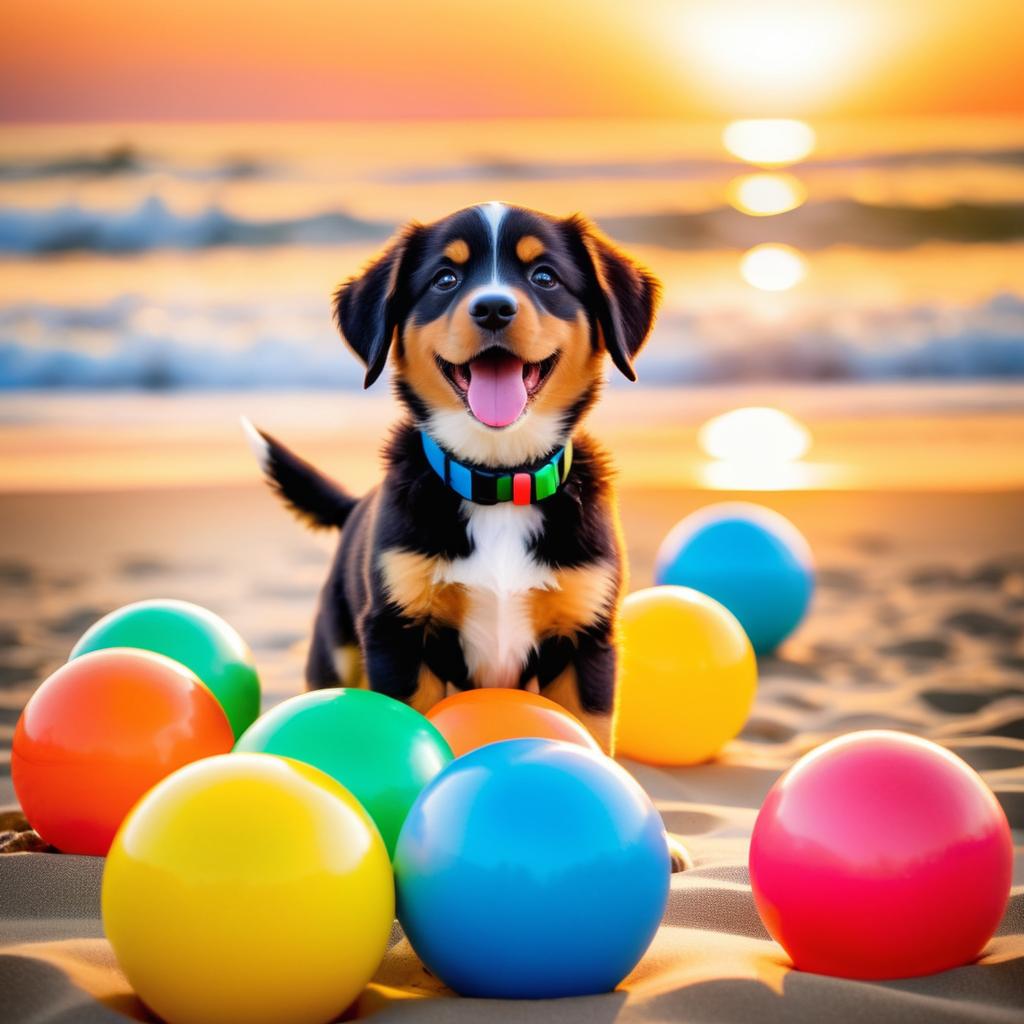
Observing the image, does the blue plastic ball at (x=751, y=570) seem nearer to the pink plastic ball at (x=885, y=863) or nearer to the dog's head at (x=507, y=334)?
the dog's head at (x=507, y=334)

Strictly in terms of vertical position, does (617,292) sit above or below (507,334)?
above

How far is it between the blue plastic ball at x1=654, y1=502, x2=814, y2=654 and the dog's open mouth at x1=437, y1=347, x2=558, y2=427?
86.5 inches

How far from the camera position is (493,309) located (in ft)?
11.5

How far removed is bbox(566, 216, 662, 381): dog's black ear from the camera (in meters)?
3.82

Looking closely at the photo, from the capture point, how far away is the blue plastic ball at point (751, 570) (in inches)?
224

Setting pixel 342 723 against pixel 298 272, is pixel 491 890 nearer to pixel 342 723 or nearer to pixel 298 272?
pixel 342 723

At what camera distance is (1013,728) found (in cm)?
472

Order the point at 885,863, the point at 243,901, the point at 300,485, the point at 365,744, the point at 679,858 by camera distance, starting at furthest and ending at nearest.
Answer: the point at 300,485 < the point at 679,858 < the point at 365,744 < the point at 885,863 < the point at 243,901

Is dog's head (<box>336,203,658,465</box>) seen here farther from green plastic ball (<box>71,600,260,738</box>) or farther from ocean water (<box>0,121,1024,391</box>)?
ocean water (<box>0,121,1024,391</box>)

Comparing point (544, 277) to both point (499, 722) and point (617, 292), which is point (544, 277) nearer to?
point (617, 292)

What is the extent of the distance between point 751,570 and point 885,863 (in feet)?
10.4

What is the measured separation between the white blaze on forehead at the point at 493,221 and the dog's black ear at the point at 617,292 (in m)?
0.26

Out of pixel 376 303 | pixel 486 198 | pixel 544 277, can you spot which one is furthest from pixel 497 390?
pixel 486 198

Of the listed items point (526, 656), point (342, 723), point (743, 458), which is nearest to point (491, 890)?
point (342, 723)
